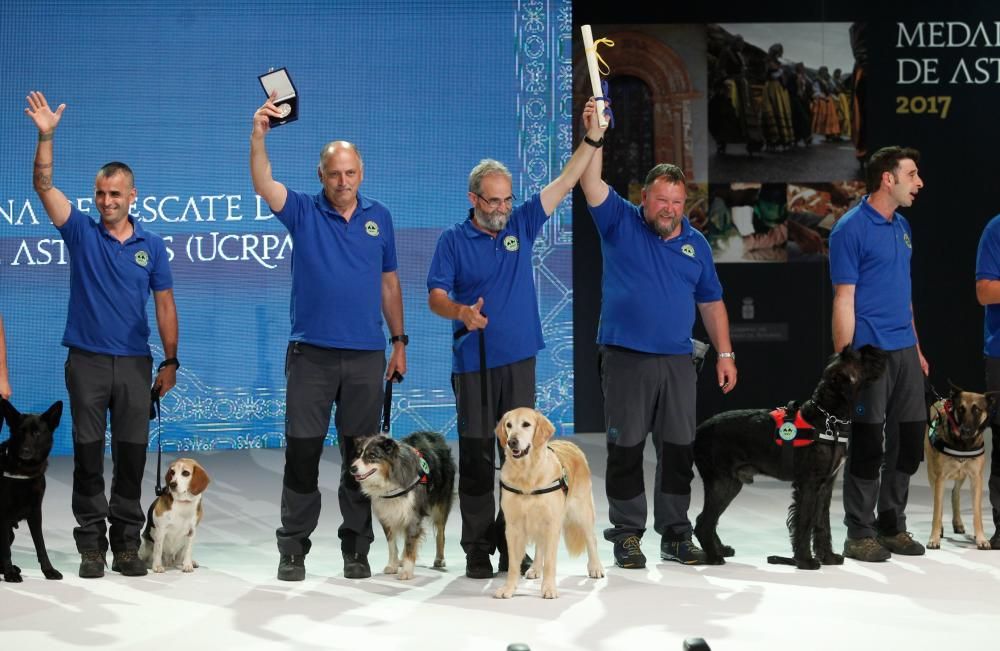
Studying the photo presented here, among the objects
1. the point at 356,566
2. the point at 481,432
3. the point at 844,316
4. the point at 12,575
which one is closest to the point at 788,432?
the point at 844,316

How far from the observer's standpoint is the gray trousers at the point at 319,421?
4.82 meters

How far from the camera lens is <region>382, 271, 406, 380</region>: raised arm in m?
4.98

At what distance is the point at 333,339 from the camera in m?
4.78

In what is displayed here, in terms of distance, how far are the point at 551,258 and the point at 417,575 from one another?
3.82 metres

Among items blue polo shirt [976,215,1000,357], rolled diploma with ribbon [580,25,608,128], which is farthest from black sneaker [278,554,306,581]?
blue polo shirt [976,215,1000,357]

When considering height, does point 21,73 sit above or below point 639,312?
above

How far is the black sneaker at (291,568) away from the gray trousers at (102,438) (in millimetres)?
617

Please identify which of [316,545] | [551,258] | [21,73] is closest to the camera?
[316,545]

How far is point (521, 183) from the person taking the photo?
8273 mm

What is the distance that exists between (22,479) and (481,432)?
1.65m

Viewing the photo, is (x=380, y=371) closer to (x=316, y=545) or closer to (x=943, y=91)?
(x=316, y=545)

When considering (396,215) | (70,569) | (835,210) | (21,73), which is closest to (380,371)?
(70,569)

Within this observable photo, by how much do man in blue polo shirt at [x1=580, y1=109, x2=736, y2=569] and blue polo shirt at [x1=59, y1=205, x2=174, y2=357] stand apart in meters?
1.74

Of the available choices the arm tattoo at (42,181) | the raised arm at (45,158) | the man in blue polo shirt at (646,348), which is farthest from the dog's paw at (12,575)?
the man in blue polo shirt at (646,348)
